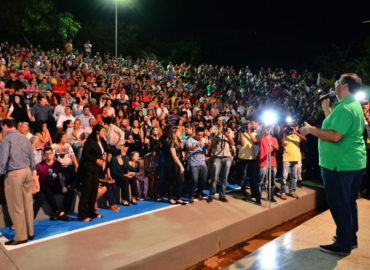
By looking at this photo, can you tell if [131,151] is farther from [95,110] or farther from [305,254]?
[305,254]

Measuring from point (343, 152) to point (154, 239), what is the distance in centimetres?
298

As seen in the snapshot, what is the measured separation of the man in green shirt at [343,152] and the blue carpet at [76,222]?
3.90 meters

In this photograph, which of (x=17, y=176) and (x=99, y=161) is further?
(x=99, y=161)

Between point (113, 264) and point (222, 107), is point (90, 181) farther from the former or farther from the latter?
point (222, 107)

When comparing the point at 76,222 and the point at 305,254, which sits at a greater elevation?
the point at 305,254

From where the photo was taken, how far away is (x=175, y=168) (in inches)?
277

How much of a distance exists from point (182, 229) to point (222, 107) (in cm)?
1080

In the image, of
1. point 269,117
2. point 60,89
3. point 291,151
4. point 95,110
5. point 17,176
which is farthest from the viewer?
point 60,89

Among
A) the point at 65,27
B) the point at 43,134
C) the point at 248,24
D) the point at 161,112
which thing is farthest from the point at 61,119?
the point at 248,24

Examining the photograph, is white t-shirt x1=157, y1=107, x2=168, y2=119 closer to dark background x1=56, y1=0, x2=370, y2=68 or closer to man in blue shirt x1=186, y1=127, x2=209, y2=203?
man in blue shirt x1=186, y1=127, x2=209, y2=203

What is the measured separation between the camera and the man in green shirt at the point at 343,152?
329 centimetres

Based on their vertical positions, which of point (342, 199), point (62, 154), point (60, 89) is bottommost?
point (342, 199)

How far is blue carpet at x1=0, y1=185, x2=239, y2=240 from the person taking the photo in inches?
206

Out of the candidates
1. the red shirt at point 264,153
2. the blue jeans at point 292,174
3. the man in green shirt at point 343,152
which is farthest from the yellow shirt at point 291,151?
the man in green shirt at point 343,152
